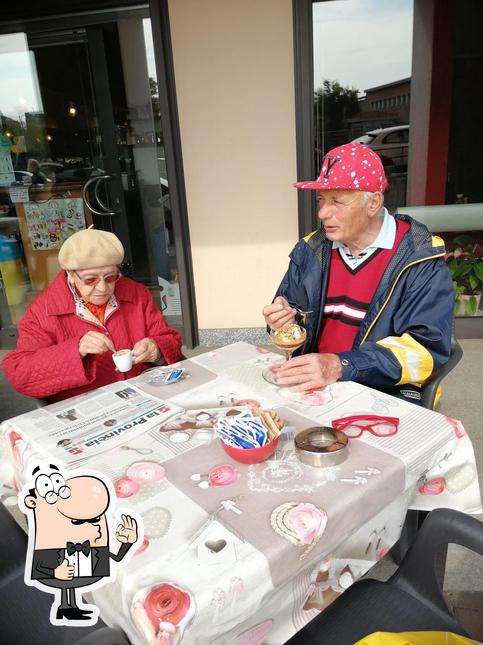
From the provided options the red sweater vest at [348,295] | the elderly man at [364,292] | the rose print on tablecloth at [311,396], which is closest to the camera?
the rose print on tablecloth at [311,396]

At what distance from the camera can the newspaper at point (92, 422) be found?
1.37 meters

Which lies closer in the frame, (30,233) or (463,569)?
(463,569)

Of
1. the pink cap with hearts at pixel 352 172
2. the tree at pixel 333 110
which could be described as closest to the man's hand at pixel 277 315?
the pink cap with hearts at pixel 352 172

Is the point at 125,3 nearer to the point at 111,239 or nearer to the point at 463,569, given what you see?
the point at 111,239

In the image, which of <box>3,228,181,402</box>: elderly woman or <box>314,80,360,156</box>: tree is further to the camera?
<box>314,80,360,156</box>: tree

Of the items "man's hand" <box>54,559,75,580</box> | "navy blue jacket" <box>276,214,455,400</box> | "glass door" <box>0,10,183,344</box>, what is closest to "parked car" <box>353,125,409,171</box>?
"glass door" <box>0,10,183,344</box>

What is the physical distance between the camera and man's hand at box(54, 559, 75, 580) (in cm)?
93

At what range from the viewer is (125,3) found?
379 cm

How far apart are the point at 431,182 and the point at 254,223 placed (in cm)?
153

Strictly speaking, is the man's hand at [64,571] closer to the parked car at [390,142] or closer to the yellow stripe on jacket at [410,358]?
the yellow stripe on jacket at [410,358]

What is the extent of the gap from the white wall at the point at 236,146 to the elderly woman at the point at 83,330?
207cm

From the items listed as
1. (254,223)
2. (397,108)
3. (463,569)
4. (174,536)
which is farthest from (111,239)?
(397,108)

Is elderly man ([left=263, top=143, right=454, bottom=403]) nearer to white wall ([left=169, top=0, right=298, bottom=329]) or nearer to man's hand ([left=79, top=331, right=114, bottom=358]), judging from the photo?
man's hand ([left=79, top=331, right=114, bottom=358])

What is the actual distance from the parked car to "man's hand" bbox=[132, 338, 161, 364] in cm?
277
